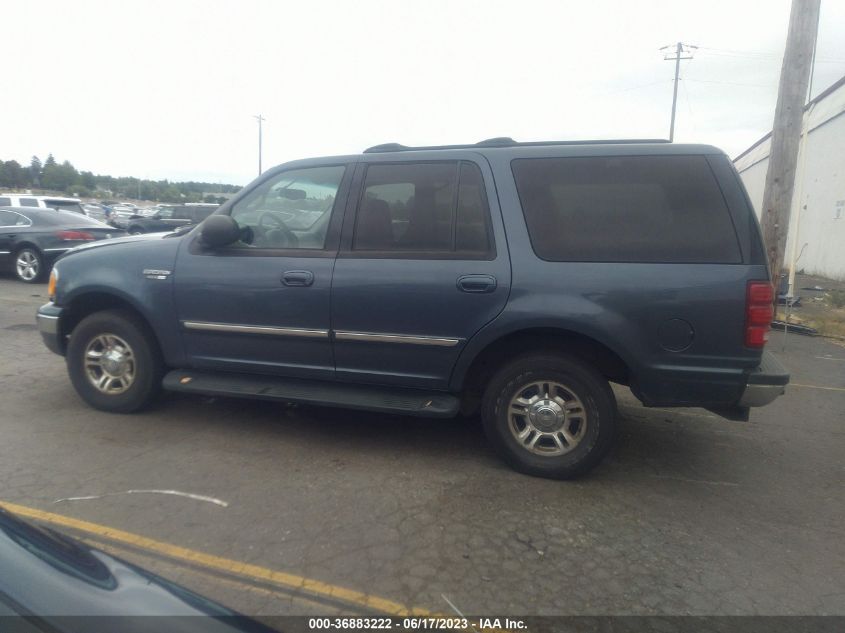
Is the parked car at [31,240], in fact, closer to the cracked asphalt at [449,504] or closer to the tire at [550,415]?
the cracked asphalt at [449,504]

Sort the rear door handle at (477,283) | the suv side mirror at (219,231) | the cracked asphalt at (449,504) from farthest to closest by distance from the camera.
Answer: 1. the suv side mirror at (219,231)
2. the rear door handle at (477,283)
3. the cracked asphalt at (449,504)

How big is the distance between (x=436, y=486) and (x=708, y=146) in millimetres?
2699

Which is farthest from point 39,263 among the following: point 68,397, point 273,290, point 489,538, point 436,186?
point 489,538

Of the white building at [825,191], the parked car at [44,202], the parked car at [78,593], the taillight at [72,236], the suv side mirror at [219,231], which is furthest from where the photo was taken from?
the white building at [825,191]

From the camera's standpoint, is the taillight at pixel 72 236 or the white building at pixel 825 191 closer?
the taillight at pixel 72 236

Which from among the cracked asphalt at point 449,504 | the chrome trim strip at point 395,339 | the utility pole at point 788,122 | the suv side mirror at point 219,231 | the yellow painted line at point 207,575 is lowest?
the yellow painted line at point 207,575

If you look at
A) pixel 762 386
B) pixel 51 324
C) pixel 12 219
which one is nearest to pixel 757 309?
pixel 762 386

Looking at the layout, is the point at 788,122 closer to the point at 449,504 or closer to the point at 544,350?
the point at 544,350

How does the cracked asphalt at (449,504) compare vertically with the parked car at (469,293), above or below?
below

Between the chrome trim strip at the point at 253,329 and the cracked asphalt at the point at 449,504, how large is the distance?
0.79 metres

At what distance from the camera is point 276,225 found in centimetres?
467

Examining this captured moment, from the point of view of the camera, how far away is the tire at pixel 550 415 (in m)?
3.99

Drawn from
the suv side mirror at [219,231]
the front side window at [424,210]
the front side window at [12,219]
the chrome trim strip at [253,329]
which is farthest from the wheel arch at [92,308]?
the front side window at [12,219]

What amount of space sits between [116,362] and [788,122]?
9.85 meters
